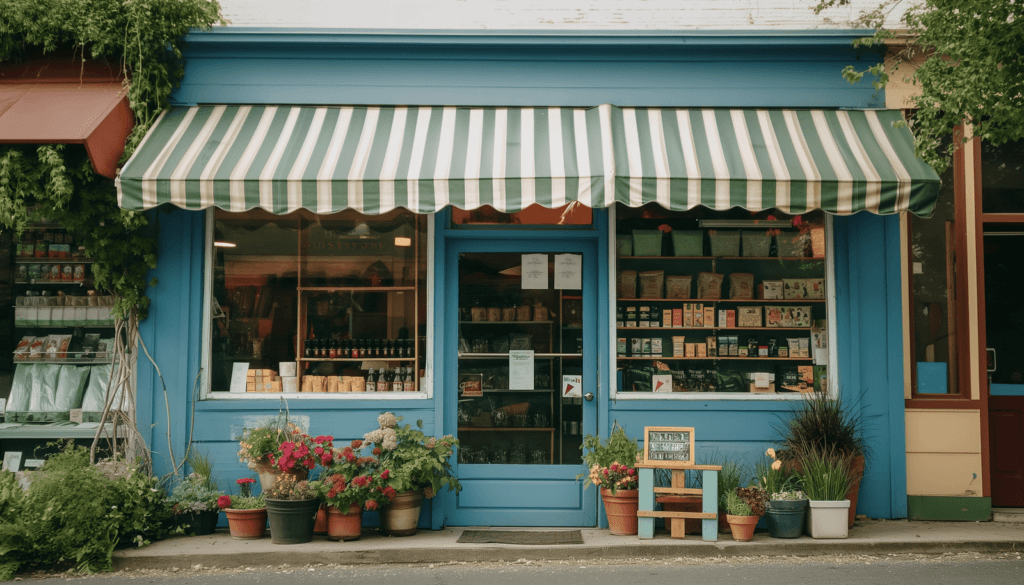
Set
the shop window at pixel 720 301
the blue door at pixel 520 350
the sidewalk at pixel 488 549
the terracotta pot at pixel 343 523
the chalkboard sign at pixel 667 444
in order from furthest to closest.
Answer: the shop window at pixel 720 301 < the blue door at pixel 520 350 < the chalkboard sign at pixel 667 444 < the terracotta pot at pixel 343 523 < the sidewalk at pixel 488 549

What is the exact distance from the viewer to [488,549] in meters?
5.88

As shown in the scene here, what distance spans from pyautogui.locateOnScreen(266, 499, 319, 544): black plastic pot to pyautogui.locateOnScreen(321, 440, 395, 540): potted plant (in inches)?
6.4

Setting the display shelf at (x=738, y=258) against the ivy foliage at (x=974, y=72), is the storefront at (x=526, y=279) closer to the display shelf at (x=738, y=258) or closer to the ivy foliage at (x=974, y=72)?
the display shelf at (x=738, y=258)

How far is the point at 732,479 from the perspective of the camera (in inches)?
248

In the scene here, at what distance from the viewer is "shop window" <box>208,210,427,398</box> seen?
698 cm

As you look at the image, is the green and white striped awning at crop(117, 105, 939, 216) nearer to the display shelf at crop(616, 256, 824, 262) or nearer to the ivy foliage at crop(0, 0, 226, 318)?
the ivy foliage at crop(0, 0, 226, 318)

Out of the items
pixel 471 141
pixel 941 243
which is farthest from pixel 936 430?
pixel 471 141

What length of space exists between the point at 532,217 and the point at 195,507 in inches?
148

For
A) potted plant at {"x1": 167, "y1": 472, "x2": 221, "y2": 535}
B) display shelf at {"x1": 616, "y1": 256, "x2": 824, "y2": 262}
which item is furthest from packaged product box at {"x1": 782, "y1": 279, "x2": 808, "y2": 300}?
potted plant at {"x1": 167, "y1": 472, "x2": 221, "y2": 535}

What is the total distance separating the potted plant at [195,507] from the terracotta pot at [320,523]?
829mm

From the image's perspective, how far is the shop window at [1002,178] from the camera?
279 inches

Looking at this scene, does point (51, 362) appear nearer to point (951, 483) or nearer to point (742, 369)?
point (742, 369)

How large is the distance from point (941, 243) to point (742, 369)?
216cm

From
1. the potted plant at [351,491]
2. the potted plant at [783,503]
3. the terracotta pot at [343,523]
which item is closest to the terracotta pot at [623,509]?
the potted plant at [783,503]
